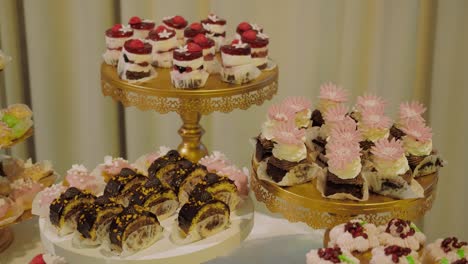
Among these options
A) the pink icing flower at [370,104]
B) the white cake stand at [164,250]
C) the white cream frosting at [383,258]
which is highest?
the pink icing flower at [370,104]

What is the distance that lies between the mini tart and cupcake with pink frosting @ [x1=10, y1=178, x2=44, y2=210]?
471 millimetres

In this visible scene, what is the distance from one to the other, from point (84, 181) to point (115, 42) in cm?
67

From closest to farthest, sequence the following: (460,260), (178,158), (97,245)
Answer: (460,260), (97,245), (178,158)

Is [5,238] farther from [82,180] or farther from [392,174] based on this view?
[392,174]

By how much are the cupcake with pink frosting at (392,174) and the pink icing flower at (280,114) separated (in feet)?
0.75

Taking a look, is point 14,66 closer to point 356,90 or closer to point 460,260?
point 356,90

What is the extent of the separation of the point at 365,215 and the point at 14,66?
1969 millimetres

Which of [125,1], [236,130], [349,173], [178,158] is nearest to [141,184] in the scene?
[178,158]

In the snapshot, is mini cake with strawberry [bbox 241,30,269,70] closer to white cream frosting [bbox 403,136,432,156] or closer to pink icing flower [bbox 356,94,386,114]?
pink icing flower [bbox 356,94,386,114]

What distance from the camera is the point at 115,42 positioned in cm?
206

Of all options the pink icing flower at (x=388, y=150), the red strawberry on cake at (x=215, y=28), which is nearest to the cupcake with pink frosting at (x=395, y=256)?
the pink icing flower at (x=388, y=150)

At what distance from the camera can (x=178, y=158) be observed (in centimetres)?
159

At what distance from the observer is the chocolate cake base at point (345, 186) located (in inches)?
53.5

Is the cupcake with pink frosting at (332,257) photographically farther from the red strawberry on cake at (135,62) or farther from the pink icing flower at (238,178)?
the red strawberry on cake at (135,62)
